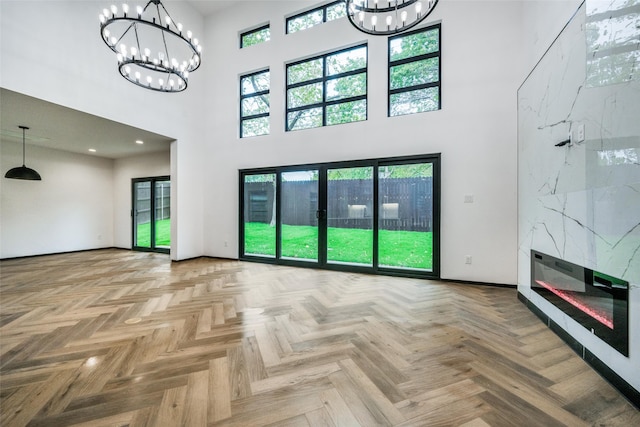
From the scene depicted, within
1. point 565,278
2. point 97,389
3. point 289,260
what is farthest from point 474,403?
point 289,260

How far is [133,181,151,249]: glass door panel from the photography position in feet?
23.6

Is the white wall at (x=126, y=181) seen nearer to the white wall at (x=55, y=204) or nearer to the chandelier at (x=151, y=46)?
the white wall at (x=55, y=204)

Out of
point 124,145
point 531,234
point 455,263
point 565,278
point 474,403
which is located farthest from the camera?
point 124,145

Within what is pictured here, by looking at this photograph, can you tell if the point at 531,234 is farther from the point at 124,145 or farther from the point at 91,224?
the point at 91,224

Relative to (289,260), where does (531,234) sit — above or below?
above

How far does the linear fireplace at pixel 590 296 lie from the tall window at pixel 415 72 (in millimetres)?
2943

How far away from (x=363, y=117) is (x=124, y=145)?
5.87 m

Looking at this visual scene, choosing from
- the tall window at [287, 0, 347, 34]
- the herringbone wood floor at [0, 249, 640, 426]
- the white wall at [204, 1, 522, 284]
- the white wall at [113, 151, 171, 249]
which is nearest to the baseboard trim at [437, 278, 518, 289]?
the white wall at [204, 1, 522, 284]

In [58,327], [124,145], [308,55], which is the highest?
[308,55]

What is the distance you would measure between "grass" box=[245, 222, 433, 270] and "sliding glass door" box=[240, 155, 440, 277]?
2 centimetres

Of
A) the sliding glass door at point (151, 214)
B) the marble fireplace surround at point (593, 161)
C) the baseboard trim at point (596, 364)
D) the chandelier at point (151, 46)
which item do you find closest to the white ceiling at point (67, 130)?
the sliding glass door at point (151, 214)

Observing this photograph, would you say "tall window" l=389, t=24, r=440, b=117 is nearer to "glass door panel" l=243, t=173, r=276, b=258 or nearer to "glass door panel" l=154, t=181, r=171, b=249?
"glass door panel" l=243, t=173, r=276, b=258

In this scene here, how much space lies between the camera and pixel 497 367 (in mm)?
1777

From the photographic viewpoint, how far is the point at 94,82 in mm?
4191
